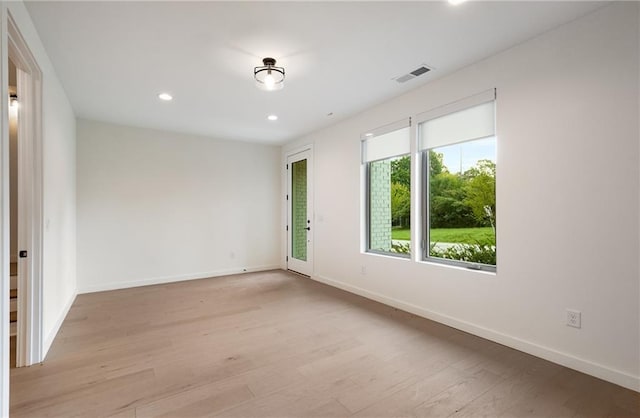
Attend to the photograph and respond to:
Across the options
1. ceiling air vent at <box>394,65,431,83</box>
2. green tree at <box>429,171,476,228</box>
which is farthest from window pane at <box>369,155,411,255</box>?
ceiling air vent at <box>394,65,431,83</box>

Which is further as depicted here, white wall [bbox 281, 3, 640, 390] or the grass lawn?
the grass lawn

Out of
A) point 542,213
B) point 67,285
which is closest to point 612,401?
point 542,213

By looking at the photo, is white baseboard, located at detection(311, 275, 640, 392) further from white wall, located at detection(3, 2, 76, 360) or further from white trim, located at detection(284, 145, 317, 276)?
white wall, located at detection(3, 2, 76, 360)

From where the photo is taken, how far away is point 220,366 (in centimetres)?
243

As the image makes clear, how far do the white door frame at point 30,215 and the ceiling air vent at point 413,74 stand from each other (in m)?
3.20

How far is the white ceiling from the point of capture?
218 centimetres

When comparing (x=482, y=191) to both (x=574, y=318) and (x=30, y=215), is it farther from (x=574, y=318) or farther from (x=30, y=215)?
(x=30, y=215)

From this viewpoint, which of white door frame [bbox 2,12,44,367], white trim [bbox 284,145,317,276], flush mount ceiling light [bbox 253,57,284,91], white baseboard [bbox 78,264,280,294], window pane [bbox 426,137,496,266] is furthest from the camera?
white trim [bbox 284,145,317,276]

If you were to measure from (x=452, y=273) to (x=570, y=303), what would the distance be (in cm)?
100

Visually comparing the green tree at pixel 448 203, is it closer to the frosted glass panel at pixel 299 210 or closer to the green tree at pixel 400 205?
the green tree at pixel 400 205

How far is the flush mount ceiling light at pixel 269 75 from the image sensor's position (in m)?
2.82

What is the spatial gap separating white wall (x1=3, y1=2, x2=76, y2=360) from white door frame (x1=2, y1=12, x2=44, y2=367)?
0.11m

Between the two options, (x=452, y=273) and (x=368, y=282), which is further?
(x=368, y=282)

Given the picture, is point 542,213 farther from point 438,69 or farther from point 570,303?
point 438,69
